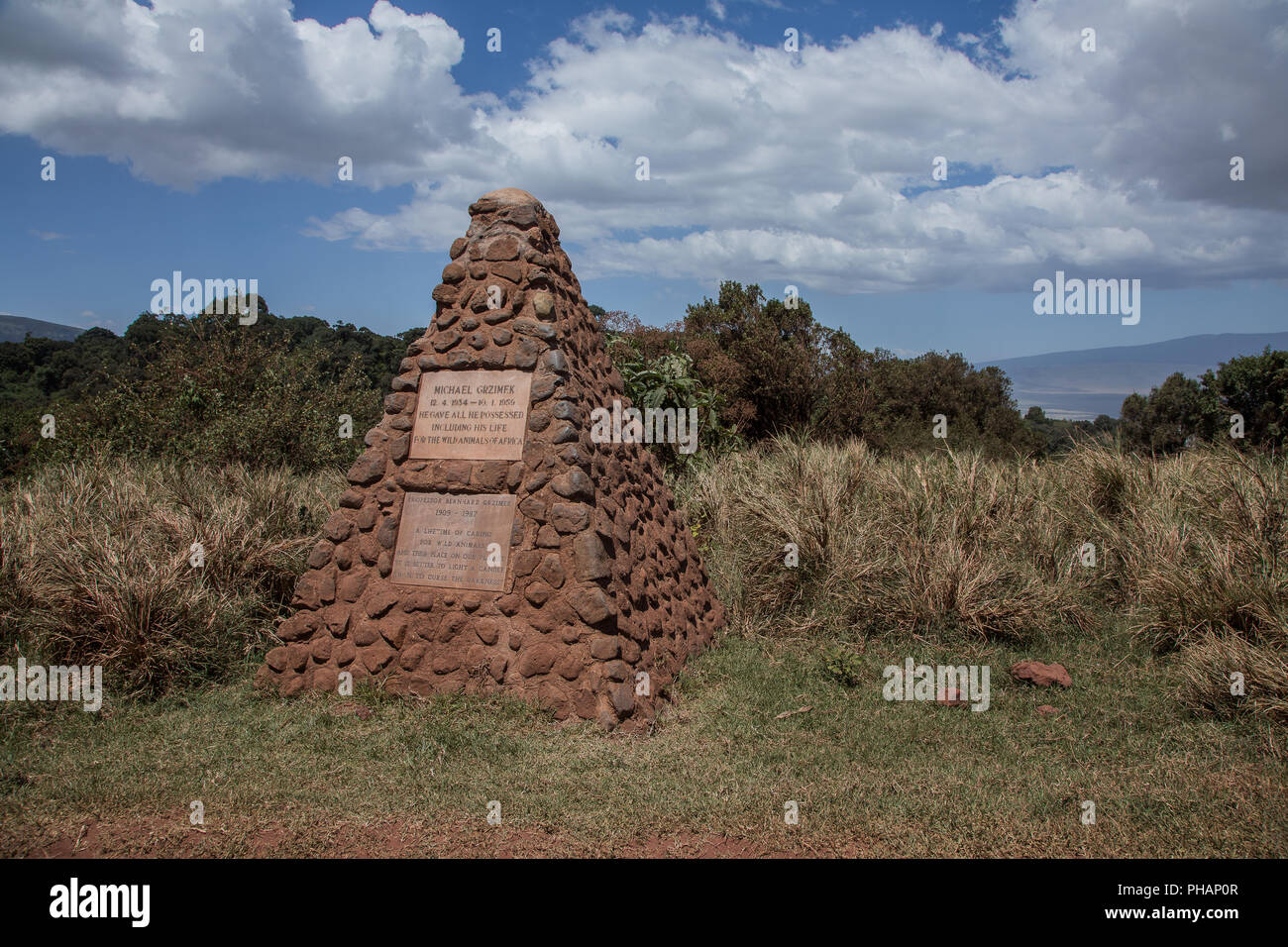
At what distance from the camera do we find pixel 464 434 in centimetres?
566

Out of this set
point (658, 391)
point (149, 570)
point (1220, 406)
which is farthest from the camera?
point (1220, 406)

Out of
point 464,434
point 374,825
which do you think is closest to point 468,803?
point 374,825

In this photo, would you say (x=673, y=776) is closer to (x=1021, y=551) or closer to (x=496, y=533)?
(x=496, y=533)

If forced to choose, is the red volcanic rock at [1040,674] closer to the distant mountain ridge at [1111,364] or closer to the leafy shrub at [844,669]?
the leafy shrub at [844,669]

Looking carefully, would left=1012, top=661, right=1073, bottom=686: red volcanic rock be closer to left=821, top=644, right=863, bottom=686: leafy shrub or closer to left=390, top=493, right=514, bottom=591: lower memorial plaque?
left=821, top=644, right=863, bottom=686: leafy shrub

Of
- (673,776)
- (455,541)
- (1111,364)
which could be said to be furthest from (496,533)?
(1111,364)

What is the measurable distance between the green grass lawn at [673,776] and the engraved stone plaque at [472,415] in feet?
5.64

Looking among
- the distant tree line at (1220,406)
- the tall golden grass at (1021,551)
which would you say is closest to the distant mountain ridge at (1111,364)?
the distant tree line at (1220,406)

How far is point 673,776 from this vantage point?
4.43 metres

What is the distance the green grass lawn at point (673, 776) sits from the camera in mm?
3848

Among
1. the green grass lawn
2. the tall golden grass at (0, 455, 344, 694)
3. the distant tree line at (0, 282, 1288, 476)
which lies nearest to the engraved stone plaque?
the green grass lawn

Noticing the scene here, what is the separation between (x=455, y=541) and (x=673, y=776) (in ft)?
7.19

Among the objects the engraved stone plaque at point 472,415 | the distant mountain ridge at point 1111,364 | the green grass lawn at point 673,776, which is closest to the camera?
the green grass lawn at point 673,776
